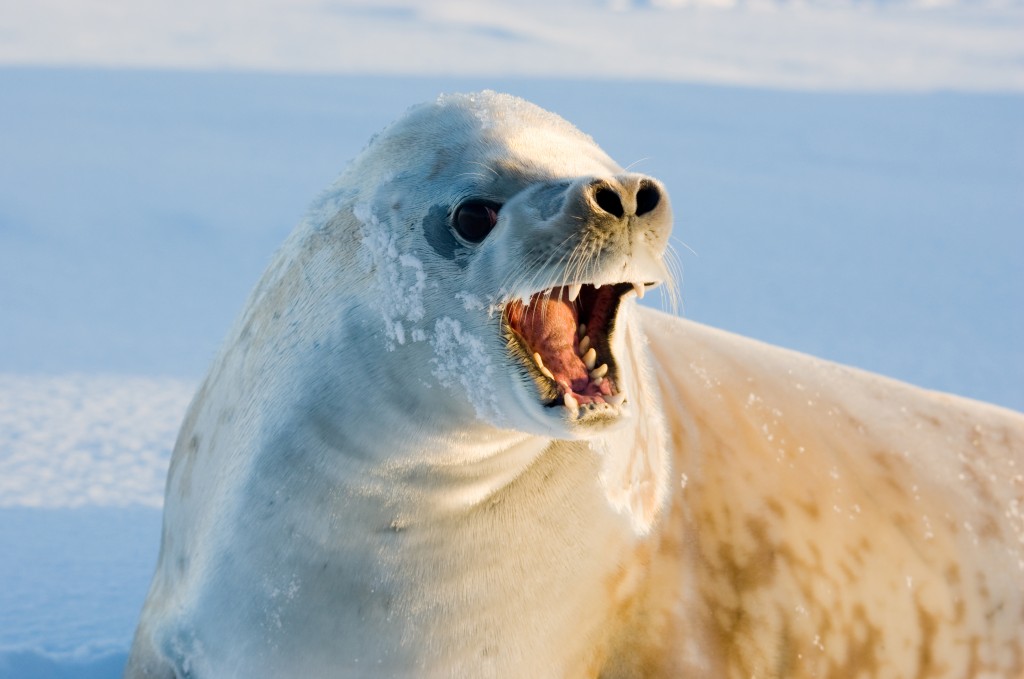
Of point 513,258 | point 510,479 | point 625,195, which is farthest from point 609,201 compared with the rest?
point 510,479

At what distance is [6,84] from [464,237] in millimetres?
8340

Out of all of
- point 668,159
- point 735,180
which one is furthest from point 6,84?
A: point 735,180

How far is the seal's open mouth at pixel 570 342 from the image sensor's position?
1412 millimetres

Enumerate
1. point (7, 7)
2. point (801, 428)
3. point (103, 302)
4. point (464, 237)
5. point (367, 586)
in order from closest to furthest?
point (464, 237)
point (367, 586)
point (801, 428)
point (103, 302)
point (7, 7)

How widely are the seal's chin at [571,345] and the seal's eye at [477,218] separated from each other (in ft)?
0.39

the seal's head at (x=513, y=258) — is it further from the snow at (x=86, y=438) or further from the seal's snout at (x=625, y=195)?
the snow at (x=86, y=438)

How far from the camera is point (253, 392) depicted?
5.93 ft

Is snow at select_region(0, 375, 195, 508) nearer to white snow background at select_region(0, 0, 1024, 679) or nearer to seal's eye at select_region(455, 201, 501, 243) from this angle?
white snow background at select_region(0, 0, 1024, 679)

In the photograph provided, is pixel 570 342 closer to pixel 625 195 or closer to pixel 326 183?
pixel 625 195

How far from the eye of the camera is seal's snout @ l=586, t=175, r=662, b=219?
138 centimetres

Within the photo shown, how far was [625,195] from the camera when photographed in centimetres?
138

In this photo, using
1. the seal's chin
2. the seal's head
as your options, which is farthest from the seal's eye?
the seal's chin

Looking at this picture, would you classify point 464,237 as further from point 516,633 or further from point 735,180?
point 735,180

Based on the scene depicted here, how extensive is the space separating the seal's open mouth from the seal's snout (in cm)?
11
